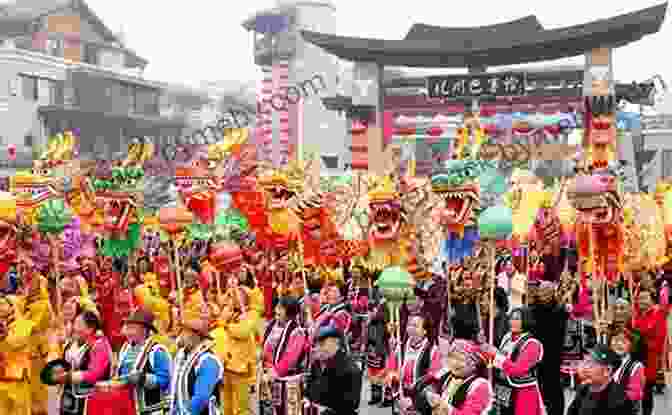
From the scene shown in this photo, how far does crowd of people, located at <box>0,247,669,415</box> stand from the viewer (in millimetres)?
4242

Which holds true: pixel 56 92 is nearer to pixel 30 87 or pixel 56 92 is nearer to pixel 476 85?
pixel 30 87

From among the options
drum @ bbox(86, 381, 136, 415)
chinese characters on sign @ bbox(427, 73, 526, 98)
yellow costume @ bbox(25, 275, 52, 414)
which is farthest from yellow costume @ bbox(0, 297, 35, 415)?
chinese characters on sign @ bbox(427, 73, 526, 98)

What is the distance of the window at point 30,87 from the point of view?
2656 centimetres

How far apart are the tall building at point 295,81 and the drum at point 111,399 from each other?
2567 centimetres

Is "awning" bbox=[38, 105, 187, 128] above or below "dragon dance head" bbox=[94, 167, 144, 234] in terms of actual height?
above

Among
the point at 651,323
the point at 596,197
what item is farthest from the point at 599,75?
the point at 596,197

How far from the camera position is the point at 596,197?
18.7ft

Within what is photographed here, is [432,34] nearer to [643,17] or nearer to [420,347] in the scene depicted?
[643,17]

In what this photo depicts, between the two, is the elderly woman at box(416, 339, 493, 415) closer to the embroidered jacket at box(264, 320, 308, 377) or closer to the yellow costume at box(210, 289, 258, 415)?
the embroidered jacket at box(264, 320, 308, 377)

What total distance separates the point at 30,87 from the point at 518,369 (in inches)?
980

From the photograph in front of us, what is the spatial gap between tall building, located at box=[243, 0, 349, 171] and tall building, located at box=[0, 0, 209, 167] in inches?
145

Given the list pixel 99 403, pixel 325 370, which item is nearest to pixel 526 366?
pixel 325 370

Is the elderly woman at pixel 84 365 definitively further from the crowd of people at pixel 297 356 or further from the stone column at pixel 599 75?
the stone column at pixel 599 75

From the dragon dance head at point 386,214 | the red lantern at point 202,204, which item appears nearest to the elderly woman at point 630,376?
the dragon dance head at point 386,214
